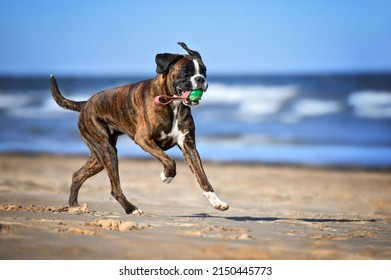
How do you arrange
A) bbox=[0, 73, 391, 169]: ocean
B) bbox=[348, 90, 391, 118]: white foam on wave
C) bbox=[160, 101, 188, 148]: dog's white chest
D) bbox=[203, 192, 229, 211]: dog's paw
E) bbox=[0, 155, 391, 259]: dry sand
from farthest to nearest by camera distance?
bbox=[348, 90, 391, 118]: white foam on wave < bbox=[0, 73, 391, 169]: ocean < bbox=[160, 101, 188, 148]: dog's white chest < bbox=[203, 192, 229, 211]: dog's paw < bbox=[0, 155, 391, 259]: dry sand

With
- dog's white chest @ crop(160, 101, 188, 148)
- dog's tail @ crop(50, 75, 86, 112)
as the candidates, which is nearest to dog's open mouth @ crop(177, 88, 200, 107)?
dog's white chest @ crop(160, 101, 188, 148)

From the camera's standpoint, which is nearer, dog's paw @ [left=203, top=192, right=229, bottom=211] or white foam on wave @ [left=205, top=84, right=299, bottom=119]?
dog's paw @ [left=203, top=192, right=229, bottom=211]

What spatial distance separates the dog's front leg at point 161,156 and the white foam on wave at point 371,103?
50.4 feet

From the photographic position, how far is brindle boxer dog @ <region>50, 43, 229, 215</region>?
7848mm

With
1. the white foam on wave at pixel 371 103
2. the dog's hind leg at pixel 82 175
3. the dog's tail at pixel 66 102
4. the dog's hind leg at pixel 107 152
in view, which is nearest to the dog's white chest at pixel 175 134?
the dog's hind leg at pixel 107 152

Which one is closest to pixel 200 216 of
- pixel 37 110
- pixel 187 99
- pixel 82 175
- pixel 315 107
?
pixel 187 99

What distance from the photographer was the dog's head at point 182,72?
7.79 metres

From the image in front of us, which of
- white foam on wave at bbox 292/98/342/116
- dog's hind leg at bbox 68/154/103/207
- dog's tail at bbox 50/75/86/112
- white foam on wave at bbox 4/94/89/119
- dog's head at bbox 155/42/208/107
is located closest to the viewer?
dog's head at bbox 155/42/208/107

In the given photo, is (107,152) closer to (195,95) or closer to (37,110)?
(195,95)

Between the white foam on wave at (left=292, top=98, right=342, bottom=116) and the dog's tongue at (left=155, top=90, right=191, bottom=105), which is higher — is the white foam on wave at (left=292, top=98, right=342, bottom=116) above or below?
above

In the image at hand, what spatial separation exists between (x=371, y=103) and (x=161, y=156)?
1847 centimetres

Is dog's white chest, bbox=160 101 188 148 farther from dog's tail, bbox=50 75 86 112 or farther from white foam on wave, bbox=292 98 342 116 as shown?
white foam on wave, bbox=292 98 342 116

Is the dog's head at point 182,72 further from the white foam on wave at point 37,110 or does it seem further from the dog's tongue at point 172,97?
the white foam on wave at point 37,110
